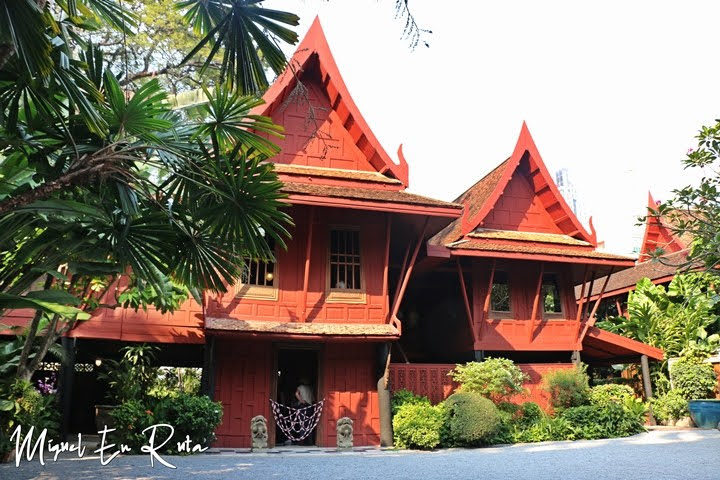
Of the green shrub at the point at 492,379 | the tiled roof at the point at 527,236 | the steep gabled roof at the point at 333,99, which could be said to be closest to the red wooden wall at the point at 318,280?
the steep gabled roof at the point at 333,99

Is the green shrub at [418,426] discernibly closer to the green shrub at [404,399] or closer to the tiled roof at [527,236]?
the green shrub at [404,399]

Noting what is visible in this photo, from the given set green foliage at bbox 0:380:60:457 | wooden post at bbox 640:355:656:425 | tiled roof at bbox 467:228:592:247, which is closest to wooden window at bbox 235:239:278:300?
green foliage at bbox 0:380:60:457

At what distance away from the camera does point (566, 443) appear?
11352 mm

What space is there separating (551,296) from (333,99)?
7.72 metres

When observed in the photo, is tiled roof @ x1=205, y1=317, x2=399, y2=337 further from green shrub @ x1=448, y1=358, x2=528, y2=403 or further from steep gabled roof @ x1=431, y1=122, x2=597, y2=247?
steep gabled roof @ x1=431, y1=122, x2=597, y2=247

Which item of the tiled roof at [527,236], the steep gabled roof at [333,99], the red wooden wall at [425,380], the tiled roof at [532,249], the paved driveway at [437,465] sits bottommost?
the paved driveway at [437,465]

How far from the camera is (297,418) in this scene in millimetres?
11547

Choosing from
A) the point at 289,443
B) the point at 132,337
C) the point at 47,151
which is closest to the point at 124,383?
the point at 132,337

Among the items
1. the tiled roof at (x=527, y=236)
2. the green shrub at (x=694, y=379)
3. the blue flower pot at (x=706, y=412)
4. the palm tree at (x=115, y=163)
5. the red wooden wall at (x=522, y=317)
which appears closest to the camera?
the palm tree at (x=115, y=163)

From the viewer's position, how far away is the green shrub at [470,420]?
10977mm

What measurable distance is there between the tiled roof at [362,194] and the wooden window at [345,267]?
3.38 feet

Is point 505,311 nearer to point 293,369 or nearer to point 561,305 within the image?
point 561,305

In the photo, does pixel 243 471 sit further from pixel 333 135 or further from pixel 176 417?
pixel 333 135

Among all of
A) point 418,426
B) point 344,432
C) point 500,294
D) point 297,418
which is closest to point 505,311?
point 500,294
